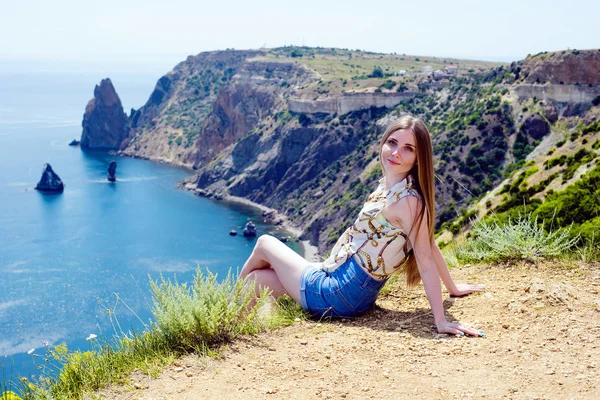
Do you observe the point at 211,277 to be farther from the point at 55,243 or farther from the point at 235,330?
the point at 55,243

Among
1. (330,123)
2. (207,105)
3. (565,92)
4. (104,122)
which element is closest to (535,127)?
(565,92)

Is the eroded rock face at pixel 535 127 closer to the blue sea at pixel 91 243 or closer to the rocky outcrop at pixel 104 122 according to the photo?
the blue sea at pixel 91 243

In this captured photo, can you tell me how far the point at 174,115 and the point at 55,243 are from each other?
7524 cm

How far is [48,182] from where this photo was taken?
9156 cm

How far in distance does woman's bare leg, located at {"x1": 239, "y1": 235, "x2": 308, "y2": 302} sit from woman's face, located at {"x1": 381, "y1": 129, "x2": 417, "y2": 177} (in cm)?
121

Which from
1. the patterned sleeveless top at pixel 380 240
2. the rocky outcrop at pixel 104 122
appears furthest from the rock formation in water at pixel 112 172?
the patterned sleeveless top at pixel 380 240

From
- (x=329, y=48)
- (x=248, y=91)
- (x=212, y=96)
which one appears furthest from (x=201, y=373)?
(x=329, y=48)

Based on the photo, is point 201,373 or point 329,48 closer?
point 201,373

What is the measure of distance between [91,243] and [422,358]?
67.1 meters

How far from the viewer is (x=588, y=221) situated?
7344mm

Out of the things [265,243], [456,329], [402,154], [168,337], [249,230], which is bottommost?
[249,230]

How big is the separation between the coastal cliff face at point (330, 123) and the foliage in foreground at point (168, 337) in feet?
51.7

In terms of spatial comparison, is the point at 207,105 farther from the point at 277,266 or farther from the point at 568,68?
the point at 277,266

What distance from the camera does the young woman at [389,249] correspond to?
504 centimetres
